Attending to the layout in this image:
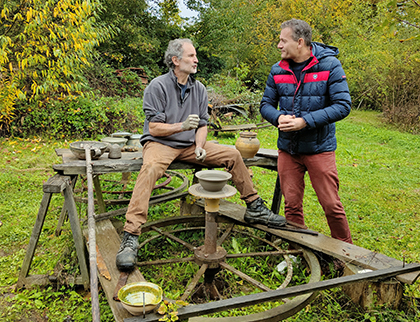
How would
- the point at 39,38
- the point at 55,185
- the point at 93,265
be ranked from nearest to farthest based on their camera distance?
the point at 93,265 < the point at 55,185 < the point at 39,38

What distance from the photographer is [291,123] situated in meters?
2.87

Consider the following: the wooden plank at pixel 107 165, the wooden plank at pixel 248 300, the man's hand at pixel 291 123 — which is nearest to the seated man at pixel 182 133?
the wooden plank at pixel 107 165

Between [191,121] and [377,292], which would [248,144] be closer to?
[191,121]

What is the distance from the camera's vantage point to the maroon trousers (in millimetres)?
2922

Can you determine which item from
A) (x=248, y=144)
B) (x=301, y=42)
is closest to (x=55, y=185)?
(x=248, y=144)

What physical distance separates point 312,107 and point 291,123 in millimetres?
281

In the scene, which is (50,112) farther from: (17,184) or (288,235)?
(288,235)

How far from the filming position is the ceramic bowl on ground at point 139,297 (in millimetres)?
1814

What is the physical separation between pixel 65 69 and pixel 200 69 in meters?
11.0

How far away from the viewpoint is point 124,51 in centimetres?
1263

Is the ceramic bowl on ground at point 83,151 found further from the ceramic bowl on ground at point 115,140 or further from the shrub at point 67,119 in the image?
the shrub at point 67,119

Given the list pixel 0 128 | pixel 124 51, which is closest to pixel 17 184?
pixel 0 128

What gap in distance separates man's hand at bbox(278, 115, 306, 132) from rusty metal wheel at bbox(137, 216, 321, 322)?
1121 millimetres

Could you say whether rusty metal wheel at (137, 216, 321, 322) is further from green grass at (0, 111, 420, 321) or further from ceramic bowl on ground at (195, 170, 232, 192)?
ceramic bowl on ground at (195, 170, 232, 192)
